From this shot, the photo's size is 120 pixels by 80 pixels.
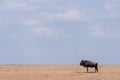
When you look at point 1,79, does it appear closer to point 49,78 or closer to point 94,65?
point 49,78

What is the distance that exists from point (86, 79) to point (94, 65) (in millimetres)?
17248

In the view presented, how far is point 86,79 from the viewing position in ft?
137

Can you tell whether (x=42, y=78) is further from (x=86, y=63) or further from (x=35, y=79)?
(x=86, y=63)

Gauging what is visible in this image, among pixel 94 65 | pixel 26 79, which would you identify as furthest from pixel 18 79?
pixel 94 65

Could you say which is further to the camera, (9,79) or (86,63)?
(86,63)

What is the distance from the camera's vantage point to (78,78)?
42.9 m

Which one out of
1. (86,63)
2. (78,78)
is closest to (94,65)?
(86,63)

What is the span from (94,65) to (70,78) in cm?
1644

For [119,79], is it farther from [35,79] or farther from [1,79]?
[1,79]

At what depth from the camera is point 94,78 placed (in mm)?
42594

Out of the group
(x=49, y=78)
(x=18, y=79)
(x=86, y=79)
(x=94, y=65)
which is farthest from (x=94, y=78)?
(x=94, y=65)

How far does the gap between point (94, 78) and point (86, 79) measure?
3.88 feet

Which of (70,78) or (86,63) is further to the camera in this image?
(86,63)

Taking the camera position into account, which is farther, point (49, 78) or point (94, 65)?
point (94, 65)
